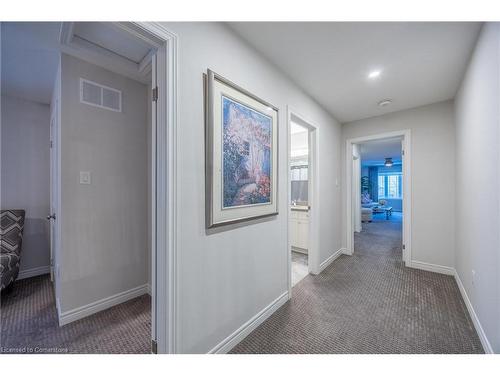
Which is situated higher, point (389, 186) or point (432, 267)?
point (389, 186)

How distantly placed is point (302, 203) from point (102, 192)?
3.34 meters

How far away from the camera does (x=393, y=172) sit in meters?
10.7

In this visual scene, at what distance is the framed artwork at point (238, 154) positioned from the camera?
1386 millimetres

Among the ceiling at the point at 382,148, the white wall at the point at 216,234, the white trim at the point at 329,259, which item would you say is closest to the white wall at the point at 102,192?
the white wall at the point at 216,234

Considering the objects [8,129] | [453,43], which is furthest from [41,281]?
[453,43]

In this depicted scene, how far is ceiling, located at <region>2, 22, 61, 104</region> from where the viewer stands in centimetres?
157

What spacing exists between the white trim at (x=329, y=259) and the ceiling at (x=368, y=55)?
235cm

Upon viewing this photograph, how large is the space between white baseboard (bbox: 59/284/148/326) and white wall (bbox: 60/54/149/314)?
4 centimetres

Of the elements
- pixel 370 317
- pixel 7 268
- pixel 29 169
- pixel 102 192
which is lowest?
pixel 370 317

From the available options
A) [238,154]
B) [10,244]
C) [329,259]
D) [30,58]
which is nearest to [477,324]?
[329,259]

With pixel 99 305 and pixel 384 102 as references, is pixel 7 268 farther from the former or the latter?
pixel 384 102

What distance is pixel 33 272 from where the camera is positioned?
281 cm

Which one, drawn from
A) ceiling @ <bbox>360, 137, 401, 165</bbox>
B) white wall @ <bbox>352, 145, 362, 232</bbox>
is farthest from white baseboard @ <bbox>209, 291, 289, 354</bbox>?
white wall @ <bbox>352, 145, 362, 232</bbox>
